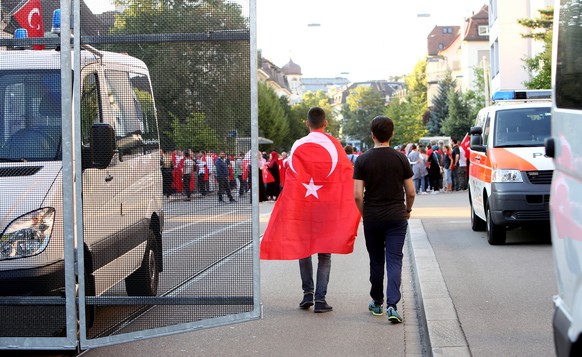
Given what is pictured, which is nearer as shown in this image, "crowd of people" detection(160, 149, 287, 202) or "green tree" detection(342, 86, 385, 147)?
"crowd of people" detection(160, 149, 287, 202)

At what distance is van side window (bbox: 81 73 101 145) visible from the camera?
5.81 metres

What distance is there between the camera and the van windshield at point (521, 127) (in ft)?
46.6

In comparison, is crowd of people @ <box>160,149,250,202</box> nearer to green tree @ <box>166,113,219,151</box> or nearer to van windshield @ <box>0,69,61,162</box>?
green tree @ <box>166,113,219,151</box>

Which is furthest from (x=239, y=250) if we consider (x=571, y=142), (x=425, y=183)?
(x=425, y=183)

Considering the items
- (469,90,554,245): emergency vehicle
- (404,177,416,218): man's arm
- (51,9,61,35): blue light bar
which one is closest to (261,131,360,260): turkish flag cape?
(404,177,416,218): man's arm

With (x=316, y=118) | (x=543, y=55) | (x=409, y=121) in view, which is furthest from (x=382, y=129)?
(x=409, y=121)

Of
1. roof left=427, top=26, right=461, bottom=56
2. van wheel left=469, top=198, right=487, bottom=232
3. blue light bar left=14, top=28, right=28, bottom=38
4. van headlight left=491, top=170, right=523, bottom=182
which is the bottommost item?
van wheel left=469, top=198, right=487, bottom=232

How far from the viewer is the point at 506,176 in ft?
44.9

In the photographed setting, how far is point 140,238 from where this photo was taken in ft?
20.7

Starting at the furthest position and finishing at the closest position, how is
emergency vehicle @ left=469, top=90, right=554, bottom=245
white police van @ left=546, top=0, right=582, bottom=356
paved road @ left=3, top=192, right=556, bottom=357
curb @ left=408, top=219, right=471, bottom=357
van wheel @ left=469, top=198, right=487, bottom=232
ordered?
van wheel @ left=469, top=198, right=487, bottom=232 < emergency vehicle @ left=469, top=90, right=554, bottom=245 < paved road @ left=3, top=192, right=556, bottom=357 < curb @ left=408, top=219, right=471, bottom=357 < white police van @ left=546, top=0, right=582, bottom=356

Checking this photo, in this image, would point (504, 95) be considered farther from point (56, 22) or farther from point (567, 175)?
point (567, 175)

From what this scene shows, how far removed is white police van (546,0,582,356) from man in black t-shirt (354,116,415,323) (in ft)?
11.7

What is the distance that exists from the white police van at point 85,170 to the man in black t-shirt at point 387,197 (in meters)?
2.62

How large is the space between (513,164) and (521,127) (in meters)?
1.00
